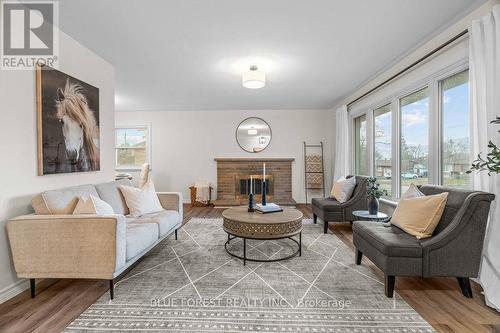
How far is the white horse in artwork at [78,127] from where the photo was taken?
8.30 ft

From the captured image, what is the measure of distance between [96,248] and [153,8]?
214cm

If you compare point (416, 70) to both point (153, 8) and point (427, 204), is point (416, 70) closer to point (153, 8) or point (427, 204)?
point (427, 204)

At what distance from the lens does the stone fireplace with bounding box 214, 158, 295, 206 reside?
6.24 m

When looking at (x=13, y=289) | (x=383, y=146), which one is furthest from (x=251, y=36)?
(x=13, y=289)

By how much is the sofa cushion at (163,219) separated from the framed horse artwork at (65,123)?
92cm

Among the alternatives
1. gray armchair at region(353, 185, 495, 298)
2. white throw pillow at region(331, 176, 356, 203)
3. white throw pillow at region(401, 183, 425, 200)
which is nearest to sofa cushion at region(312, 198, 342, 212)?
white throw pillow at region(331, 176, 356, 203)

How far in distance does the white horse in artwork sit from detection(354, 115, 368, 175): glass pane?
4.69m

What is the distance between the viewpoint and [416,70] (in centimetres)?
321

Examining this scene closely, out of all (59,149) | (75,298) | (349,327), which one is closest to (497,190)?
(349,327)

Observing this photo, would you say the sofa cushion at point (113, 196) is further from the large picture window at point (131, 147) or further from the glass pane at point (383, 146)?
the glass pane at point (383, 146)

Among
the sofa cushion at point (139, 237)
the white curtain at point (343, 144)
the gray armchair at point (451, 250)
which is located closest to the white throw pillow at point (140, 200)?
the sofa cushion at point (139, 237)

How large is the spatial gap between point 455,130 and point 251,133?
14.3 feet

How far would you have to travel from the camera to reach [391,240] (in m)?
2.01

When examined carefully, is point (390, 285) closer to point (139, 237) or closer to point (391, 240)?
point (391, 240)
